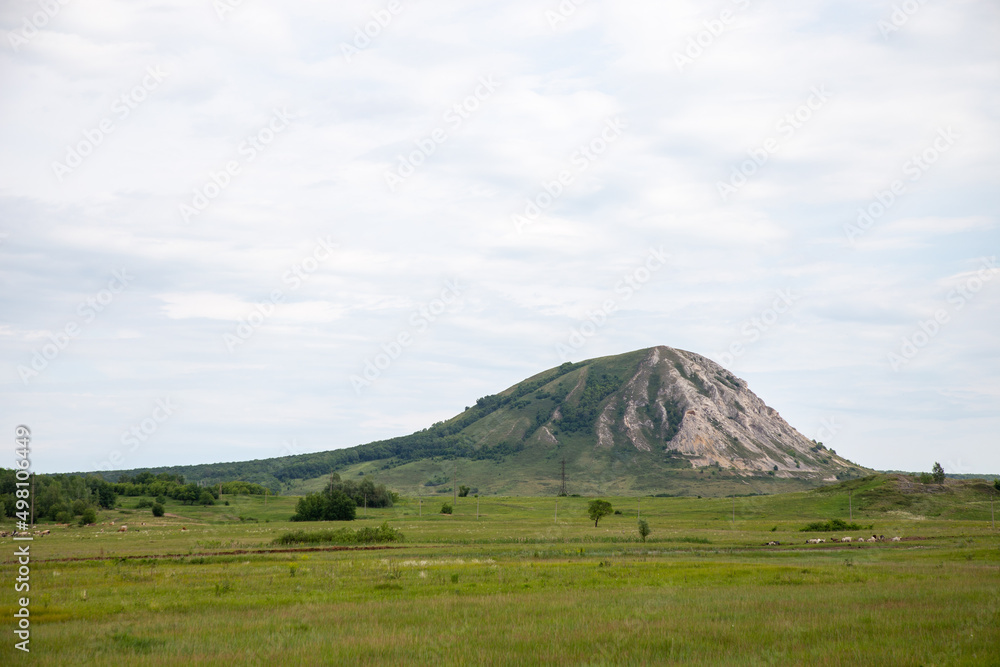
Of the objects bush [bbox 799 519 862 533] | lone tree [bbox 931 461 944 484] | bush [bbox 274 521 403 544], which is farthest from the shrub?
lone tree [bbox 931 461 944 484]

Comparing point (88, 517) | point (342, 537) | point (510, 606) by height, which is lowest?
point (88, 517)

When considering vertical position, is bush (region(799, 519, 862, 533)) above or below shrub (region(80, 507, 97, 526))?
below

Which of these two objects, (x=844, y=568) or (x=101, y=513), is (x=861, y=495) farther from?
(x=101, y=513)

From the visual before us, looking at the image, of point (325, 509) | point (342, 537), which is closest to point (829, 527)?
point (342, 537)

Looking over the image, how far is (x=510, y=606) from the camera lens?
86.7 ft

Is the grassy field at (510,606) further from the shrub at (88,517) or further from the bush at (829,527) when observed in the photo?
the shrub at (88,517)

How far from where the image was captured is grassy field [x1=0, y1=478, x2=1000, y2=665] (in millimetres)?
18359

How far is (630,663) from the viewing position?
1720cm

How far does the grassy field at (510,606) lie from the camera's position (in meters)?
18.4

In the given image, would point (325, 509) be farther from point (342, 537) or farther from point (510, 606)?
point (510, 606)

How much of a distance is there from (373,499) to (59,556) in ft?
347

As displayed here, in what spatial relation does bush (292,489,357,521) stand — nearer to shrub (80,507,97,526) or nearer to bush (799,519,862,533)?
shrub (80,507,97,526)

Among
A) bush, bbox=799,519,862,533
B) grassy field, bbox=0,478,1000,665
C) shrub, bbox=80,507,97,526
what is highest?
grassy field, bbox=0,478,1000,665

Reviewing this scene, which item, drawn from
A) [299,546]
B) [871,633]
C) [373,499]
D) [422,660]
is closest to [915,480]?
[373,499]
